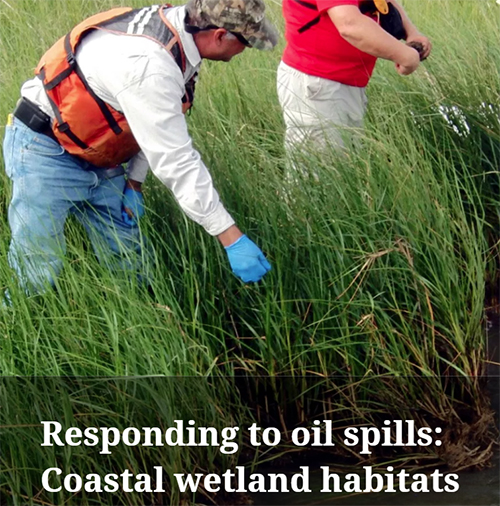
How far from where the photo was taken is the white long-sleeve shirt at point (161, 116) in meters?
3.33

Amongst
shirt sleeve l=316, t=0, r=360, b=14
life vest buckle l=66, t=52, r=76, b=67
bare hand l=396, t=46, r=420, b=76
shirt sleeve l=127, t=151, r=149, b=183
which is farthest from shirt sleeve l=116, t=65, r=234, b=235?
bare hand l=396, t=46, r=420, b=76

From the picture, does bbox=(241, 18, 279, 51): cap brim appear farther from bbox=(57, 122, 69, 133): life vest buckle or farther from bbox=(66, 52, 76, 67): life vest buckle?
bbox=(57, 122, 69, 133): life vest buckle

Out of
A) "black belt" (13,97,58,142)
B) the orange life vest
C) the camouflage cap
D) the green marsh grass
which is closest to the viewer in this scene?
the green marsh grass

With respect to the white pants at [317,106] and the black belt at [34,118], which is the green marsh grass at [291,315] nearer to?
the white pants at [317,106]

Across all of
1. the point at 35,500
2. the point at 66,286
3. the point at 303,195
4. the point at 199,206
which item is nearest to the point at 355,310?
the point at 303,195

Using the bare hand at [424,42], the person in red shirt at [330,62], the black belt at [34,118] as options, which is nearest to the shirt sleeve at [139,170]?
the black belt at [34,118]

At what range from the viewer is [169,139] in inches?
132

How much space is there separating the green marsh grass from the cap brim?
20.7 inches

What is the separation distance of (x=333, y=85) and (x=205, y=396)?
159 cm

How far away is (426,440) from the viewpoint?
12.1 ft

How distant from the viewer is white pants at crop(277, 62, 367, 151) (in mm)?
4316

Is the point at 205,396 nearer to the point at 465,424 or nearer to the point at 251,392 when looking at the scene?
the point at 251,392

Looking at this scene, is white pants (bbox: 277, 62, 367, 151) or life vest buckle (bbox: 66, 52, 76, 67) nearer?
life vest buckle (bbox: 66, 52, 76, 67)

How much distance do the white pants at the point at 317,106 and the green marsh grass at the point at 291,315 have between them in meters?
0.23
